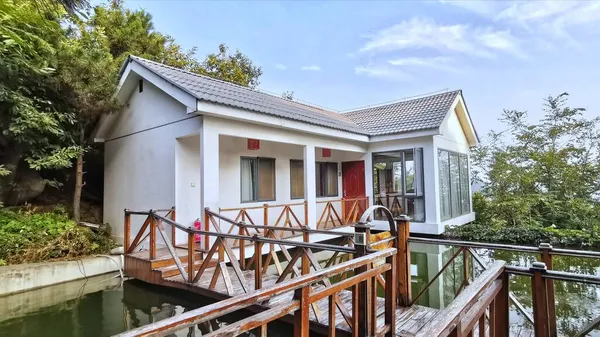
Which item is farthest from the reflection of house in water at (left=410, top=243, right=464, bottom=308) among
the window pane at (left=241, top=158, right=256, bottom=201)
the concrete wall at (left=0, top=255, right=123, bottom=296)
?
the concrete wall at (left=0, top=255, right=123, bottom=296)

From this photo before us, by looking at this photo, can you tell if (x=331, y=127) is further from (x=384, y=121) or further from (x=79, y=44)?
(x=79, y=44)

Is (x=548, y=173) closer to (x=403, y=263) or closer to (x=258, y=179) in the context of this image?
(x=258, y=179)

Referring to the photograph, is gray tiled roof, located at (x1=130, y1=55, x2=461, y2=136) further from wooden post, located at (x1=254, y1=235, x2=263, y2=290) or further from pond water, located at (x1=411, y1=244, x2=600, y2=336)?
pond water, located at (x1=411, y1=244, x2=600, y2=336)

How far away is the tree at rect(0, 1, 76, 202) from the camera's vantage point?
6.42m

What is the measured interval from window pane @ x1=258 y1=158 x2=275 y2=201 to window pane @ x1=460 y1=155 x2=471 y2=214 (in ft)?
22.0

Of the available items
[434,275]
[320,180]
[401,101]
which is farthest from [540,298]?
[401,101]

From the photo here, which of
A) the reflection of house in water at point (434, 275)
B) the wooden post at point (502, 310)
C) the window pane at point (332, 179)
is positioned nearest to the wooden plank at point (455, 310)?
the wooden post at point (502, 310)

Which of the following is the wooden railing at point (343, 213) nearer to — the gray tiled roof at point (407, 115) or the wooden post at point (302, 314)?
the gray tiled roof at point (407, 115)

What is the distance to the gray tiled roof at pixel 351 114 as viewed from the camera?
712 centimetres

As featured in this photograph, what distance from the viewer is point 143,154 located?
24.9ft

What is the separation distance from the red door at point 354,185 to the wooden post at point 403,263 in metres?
5.99

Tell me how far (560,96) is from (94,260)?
1621 cm

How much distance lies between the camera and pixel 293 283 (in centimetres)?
192

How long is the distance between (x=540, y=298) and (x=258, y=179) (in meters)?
7.07
